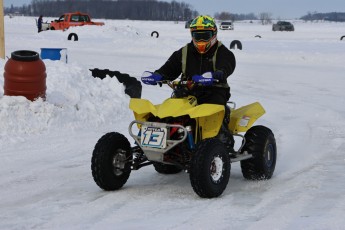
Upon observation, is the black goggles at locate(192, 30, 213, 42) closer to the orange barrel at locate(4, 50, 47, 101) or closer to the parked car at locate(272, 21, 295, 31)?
the orange barrel at locate(4, 50, 47, 101)

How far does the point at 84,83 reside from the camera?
35.3 ft

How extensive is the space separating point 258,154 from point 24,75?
4.11m

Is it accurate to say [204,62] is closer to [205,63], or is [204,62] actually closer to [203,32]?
[205,63]

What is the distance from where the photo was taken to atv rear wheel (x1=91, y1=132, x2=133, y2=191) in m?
5.51

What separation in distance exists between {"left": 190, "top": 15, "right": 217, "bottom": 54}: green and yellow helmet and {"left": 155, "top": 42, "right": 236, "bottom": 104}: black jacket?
0.15 meters

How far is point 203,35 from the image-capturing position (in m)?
5.98

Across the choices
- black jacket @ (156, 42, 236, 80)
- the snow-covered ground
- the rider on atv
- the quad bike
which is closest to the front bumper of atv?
the quad bike

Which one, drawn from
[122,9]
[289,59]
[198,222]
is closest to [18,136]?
[198,222]

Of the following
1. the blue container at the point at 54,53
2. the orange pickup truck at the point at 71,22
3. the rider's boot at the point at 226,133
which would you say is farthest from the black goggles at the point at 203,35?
the orange pickup truck at the point at 71,22

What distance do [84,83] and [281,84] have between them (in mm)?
7562

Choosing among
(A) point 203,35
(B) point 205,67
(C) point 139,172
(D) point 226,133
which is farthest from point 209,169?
(C) point 139,172

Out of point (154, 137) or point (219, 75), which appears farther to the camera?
point (219, 75)

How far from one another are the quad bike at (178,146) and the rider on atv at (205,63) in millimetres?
150

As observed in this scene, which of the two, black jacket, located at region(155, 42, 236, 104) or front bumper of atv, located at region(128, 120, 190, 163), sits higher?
black jacket, located at region(155, 42, 236, 104)
